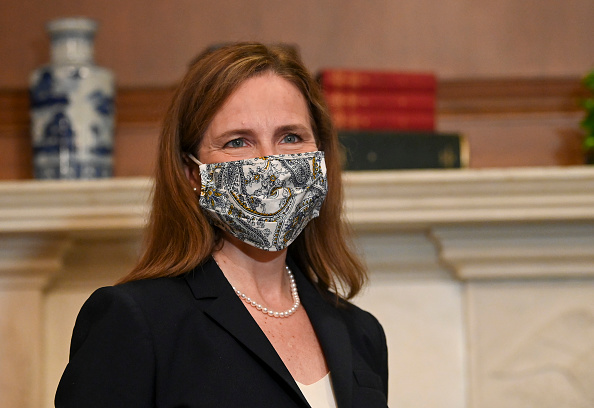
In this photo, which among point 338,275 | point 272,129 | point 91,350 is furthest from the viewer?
point 338,275

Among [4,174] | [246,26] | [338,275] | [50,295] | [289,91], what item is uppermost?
[246,26]

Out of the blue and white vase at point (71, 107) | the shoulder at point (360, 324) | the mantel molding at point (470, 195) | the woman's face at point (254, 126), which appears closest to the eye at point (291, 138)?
the woman's face at point (254, 126)

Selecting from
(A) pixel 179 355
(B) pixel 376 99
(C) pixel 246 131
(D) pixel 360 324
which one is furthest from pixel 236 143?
(B) pixel 376 99

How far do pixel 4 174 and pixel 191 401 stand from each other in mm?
1521

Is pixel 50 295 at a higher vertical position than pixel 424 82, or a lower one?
lower

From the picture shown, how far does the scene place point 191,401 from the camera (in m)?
1.39

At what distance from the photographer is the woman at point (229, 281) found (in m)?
1.40

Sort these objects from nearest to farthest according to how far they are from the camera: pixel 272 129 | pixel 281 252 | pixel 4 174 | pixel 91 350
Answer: pixel 91 350
pixel 272 129
pixel 281 252
pixel 4 174

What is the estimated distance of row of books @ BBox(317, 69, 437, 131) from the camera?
241 cm

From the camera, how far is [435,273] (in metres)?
2.57

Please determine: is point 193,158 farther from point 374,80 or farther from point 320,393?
point 374,80

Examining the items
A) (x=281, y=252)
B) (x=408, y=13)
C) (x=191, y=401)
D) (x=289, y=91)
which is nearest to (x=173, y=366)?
(x=191, y=401)

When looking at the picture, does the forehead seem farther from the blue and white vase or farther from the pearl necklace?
the blue and white vase

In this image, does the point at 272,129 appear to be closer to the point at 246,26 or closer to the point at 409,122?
the point at 409,122
